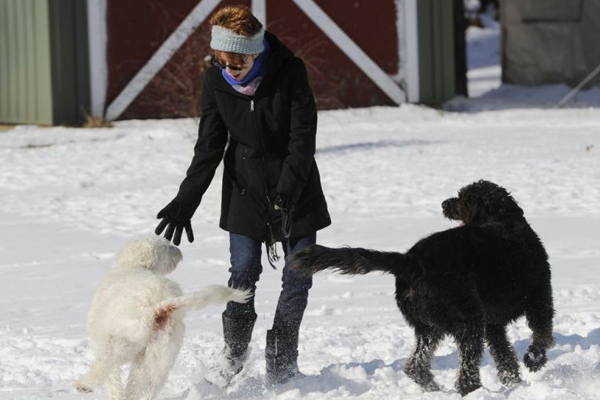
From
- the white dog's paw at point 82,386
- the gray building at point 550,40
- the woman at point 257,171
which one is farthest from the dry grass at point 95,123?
the white dog's paw at point 82,386

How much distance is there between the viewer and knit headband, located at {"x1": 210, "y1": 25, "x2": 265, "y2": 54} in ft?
17.2

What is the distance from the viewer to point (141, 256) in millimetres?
5305

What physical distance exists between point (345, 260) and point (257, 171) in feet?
2.50

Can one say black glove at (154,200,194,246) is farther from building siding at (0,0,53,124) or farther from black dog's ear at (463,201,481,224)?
building siding at (0,0,53,124)

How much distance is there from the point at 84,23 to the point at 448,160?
5614 mm

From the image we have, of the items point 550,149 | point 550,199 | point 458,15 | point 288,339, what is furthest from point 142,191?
point 458,15

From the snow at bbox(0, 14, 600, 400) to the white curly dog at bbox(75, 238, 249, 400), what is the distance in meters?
0.57

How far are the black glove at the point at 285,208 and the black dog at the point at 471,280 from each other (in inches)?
15.5

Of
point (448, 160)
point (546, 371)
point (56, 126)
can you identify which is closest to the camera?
point (546, 371)

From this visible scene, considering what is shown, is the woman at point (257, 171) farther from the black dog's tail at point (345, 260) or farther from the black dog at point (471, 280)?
the black dog at point (471, 280)

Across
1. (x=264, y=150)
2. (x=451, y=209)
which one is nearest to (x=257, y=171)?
(x=264, y=150)

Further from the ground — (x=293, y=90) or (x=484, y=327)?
(x=293, y=90)

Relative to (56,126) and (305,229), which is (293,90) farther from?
(56,126)

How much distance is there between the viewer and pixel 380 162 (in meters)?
13.1
